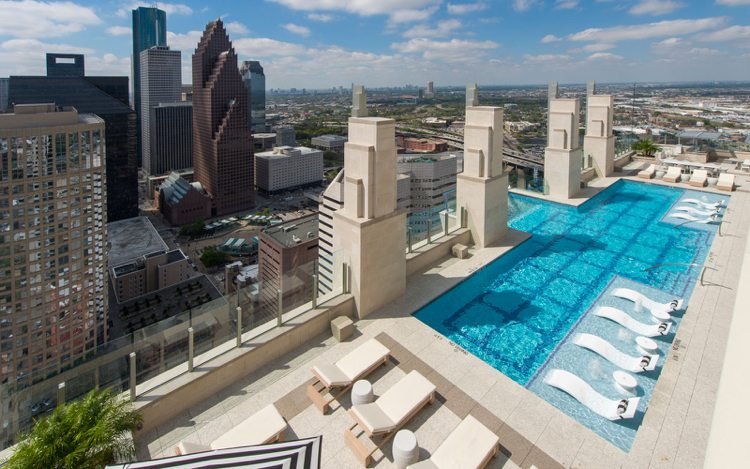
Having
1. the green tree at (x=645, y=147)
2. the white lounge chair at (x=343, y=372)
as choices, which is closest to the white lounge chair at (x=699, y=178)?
the green tree at (x=645, y=147)

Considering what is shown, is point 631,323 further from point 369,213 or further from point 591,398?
point 369,213

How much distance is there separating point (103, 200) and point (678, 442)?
169 ft

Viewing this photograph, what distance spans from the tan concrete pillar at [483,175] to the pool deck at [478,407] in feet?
14.7

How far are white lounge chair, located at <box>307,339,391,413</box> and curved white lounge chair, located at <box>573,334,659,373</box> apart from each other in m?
3.68

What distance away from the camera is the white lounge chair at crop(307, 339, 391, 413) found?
5.98m

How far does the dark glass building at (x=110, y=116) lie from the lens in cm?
7288

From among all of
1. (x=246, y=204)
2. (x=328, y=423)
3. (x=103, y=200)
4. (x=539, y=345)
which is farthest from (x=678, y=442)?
(x=246, y=204)

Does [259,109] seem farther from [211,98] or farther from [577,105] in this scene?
[577,105]

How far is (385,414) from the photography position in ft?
18.0

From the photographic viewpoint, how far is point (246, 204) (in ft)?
289

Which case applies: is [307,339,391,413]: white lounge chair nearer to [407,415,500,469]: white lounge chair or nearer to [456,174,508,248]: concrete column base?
[407,415,500,469]: white lounge chair

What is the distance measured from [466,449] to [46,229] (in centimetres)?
5057

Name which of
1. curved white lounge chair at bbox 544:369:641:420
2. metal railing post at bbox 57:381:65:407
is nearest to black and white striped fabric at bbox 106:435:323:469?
metal railing post at bbox 57:381:65:407

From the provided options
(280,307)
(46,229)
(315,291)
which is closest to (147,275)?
(46,229)
